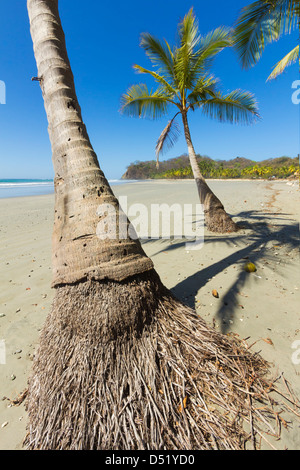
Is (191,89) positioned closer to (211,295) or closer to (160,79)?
(160,79)

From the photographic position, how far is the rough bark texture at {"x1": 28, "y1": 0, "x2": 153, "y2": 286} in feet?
5.75

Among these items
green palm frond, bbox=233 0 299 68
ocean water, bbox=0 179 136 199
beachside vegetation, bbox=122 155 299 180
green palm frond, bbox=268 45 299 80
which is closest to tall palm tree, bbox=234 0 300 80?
green palm frond, bbox=233 0 299 68

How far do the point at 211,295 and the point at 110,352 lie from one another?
2.36 metres

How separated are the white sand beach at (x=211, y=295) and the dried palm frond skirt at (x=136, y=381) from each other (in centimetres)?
34

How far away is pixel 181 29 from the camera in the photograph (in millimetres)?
6250

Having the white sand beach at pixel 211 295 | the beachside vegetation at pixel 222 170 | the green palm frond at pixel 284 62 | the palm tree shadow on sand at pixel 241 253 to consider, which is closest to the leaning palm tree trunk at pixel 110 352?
the white sand beach at pixel 211 295

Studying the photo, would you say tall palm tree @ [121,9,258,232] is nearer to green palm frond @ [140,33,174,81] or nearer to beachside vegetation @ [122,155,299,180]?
green palm frond @ [140,33,174,81]

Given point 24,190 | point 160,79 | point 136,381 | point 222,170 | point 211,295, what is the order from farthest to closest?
point 222,170, point 24,190, point 160,79, point 211,295, point 136,381

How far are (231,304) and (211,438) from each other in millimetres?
2049

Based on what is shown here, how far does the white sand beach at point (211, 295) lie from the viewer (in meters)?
2.22

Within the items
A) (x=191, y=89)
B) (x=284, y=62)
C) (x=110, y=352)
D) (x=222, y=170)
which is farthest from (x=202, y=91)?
(x=222, y=170)

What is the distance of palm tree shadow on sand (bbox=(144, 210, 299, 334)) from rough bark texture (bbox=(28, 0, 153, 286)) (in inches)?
76.1

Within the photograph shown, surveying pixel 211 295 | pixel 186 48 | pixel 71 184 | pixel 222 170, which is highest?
pixel 222 170

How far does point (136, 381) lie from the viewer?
63.9 inches
